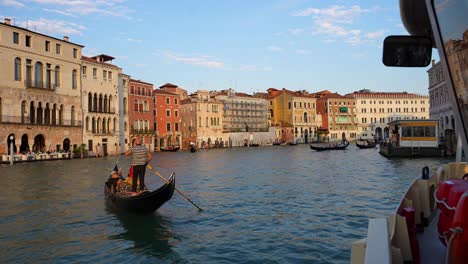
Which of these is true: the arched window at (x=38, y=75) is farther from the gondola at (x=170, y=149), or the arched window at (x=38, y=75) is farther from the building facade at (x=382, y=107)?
the building facade at (x=382, y=107)

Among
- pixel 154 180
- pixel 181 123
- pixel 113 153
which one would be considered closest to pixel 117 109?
pixel 113 153

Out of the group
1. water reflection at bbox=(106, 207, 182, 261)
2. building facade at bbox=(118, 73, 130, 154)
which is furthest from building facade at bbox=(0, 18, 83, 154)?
water reflection at bbox=(106, 207, 182, 261)

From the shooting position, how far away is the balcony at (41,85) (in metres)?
29.1

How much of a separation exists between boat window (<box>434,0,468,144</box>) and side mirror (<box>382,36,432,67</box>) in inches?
14.1

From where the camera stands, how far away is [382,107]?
2849 inches

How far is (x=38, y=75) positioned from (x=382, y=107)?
2255 inches

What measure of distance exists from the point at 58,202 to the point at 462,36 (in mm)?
9930

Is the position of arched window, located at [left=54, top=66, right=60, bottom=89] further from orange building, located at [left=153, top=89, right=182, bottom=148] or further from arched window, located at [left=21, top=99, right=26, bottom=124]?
orange building, located at [left=153, top=89, right=182, bottom=148]

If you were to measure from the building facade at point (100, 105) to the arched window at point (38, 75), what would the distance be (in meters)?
4.21

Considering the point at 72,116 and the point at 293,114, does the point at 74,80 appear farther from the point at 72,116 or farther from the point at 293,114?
the point at 293,114

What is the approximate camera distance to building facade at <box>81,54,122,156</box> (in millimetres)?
34719

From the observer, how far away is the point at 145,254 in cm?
550

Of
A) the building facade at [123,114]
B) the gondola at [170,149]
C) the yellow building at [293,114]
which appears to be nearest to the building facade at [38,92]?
the building facade at [123,114]

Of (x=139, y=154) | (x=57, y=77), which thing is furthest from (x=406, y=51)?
(x=57, y=77)
